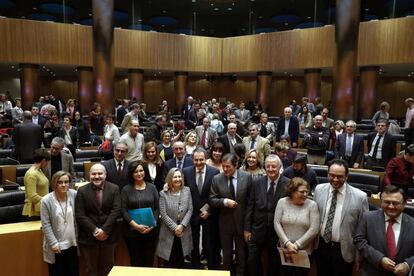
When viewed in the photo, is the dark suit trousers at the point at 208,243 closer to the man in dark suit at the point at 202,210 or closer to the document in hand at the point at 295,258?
the man in dark suit at the point at 202,210

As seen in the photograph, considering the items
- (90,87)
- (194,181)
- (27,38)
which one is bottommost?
(194,181)

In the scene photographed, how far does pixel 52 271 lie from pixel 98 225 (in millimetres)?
629

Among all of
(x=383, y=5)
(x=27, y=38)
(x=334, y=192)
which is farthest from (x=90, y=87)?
(x=334, y=192)

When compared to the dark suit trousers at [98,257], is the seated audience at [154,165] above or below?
above

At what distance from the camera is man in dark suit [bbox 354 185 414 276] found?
2.81m

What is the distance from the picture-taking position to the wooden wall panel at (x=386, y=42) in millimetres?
12562

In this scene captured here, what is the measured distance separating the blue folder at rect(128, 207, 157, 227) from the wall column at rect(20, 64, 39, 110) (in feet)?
39.1

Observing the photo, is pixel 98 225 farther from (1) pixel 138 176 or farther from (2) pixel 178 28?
(2) pixel 178 28

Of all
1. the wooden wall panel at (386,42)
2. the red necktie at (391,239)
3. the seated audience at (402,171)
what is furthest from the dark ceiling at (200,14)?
the red necktie at (391,239)

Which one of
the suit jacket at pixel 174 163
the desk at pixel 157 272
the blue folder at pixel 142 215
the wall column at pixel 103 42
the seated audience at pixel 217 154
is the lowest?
the desk at pixel 157 272

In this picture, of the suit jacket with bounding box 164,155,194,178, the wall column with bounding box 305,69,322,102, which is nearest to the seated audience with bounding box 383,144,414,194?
the suit jacket with bounding box 164,155,194,178

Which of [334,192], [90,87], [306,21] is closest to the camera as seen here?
[334,192]

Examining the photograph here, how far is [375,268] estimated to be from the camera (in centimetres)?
292

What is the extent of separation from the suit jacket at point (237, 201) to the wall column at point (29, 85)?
12112mm
